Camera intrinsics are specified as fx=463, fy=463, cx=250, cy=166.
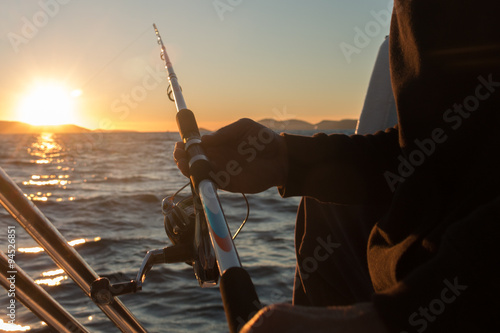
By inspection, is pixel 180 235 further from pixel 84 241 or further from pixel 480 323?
pixel 84 241

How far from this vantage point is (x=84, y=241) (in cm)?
753

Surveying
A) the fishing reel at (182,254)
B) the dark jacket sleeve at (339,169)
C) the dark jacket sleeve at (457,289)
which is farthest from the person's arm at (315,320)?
the dark jacket sleeve at (339,169)

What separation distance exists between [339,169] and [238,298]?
864 millimetres

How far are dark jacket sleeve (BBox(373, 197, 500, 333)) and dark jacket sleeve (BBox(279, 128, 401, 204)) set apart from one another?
0.79m

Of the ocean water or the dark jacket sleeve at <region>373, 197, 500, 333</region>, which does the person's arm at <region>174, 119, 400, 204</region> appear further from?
the dark jacket sleeve at <region>373, 197, 500, 333</region>

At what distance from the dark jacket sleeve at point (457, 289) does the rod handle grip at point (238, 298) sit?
22 cm

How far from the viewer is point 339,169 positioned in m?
1.60

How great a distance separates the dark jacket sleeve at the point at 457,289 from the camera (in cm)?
76

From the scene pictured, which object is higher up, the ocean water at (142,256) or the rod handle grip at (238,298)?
the rod handle grip at (238,298)

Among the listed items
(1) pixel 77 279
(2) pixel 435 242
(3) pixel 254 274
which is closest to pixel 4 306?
(3) pixel 254 274

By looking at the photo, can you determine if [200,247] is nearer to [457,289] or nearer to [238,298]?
[238,298]

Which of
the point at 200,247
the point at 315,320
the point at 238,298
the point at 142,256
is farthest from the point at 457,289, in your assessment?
the point at 142,256

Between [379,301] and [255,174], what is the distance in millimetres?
891

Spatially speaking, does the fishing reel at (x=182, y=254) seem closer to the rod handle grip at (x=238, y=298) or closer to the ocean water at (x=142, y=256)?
the ocean water at (x=142, y=256)
